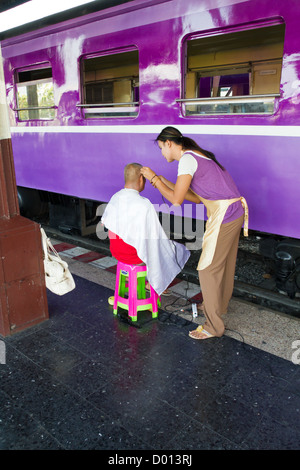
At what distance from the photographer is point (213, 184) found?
10.1 ft

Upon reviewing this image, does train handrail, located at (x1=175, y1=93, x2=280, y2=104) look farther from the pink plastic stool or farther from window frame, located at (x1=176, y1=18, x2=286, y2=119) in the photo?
the pink plastic stool

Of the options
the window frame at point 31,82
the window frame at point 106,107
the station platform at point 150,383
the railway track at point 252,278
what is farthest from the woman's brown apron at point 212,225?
the window frame at point 31,82

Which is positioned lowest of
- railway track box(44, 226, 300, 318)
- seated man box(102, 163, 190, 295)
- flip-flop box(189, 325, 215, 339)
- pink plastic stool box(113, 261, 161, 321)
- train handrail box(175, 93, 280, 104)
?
railway track box(44, 226, 300, 318)

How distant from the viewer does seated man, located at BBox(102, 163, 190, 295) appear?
338 centimetres

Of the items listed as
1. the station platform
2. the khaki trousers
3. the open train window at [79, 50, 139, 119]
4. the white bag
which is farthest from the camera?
the open train window at [79, 50, 139, 119]

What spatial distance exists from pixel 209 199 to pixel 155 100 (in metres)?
1.54

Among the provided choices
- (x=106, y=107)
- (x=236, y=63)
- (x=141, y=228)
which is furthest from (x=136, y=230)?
(x=236, y=63)

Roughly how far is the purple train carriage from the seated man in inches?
34.5

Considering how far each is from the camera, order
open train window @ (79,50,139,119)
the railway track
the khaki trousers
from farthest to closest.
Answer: open train window @ (79,50,139,119)
the railway track
the khaki trousers

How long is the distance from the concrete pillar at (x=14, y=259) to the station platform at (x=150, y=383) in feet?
0.61

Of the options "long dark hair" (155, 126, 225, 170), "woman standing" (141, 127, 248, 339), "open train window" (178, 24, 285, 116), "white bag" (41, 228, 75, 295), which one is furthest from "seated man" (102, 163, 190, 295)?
"open train window" (178, 24, 285, 116)

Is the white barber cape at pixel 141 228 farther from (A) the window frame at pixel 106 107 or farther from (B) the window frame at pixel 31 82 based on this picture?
(B) the window frame at pixel 31 82

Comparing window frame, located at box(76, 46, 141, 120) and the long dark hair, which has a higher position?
window frame, located at box(76, 46, 141, 120)
